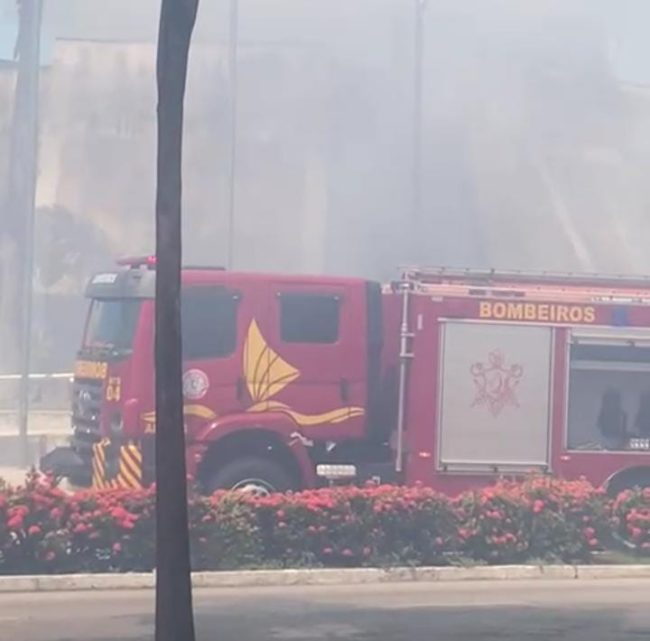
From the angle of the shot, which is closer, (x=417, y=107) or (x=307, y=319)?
(x=307, y=319)

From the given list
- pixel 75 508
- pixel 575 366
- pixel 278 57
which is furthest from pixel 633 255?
pixel 75 508

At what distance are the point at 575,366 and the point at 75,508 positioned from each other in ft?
15.0

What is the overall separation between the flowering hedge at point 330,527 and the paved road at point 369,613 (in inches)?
18.5

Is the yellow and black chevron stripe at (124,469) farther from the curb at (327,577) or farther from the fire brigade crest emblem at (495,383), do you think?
the fire brigade crest emblem at (495,383)

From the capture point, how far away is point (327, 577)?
1102 cm

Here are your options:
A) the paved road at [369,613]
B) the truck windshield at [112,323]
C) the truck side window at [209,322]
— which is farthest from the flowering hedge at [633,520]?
the truck windshield at [112,323]

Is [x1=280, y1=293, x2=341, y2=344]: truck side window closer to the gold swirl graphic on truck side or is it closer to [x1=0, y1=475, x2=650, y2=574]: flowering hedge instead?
the gold swirl graphic on truck side

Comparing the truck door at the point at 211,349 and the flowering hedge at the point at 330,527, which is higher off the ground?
the truck door at the point at 211,349

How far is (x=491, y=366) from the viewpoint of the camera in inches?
527

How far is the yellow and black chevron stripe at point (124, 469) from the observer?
41.8 feet

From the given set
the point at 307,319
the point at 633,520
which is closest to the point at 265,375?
the point at 307,319

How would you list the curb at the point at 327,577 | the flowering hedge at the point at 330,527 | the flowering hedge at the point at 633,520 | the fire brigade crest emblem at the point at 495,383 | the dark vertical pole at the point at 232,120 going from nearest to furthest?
the curb at the point at 327,577
the flowering hedge at the point at 330,527
the flowering hedge at the point at 633,520
the fire brigade crest emblem at the point at 495,383
the dark vertical pole at the point at 232,120

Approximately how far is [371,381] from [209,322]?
144cm

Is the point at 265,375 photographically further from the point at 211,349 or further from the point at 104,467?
the point at 104,467
